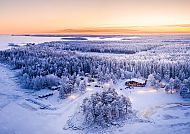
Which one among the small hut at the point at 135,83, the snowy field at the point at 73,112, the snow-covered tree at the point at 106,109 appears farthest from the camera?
the small hut at the point at 135,83

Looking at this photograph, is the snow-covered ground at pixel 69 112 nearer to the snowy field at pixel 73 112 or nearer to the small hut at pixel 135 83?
the snowy field at pixel 73 112

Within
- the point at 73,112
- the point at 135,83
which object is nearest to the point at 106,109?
the point at 73,112

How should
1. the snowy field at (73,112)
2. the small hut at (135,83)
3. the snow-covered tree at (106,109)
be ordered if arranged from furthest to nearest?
the small hut at (135,83), the snow-covered tree at (106,109), the snowy field at (73,112)

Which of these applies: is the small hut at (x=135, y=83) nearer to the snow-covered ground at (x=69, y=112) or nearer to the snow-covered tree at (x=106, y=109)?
the snow-covered ground at (x=69, y=112)

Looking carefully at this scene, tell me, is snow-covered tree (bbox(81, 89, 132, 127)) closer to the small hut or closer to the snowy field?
the snowy field

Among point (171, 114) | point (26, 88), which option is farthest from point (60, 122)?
point (26, 88)

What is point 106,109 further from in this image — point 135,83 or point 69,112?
point 135,83

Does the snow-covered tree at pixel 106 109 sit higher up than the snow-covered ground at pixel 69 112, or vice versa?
the snow-covered tree at pixel 106 109

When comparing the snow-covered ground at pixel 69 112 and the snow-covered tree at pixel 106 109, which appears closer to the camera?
the snow-covered ground at pixel 69 112

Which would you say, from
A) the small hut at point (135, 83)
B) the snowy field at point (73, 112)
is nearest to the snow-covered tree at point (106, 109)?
the snowy field at point (73, 112)

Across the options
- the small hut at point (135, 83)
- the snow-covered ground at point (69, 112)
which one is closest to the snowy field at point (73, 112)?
the snow-covered ground at point (69, 112)
